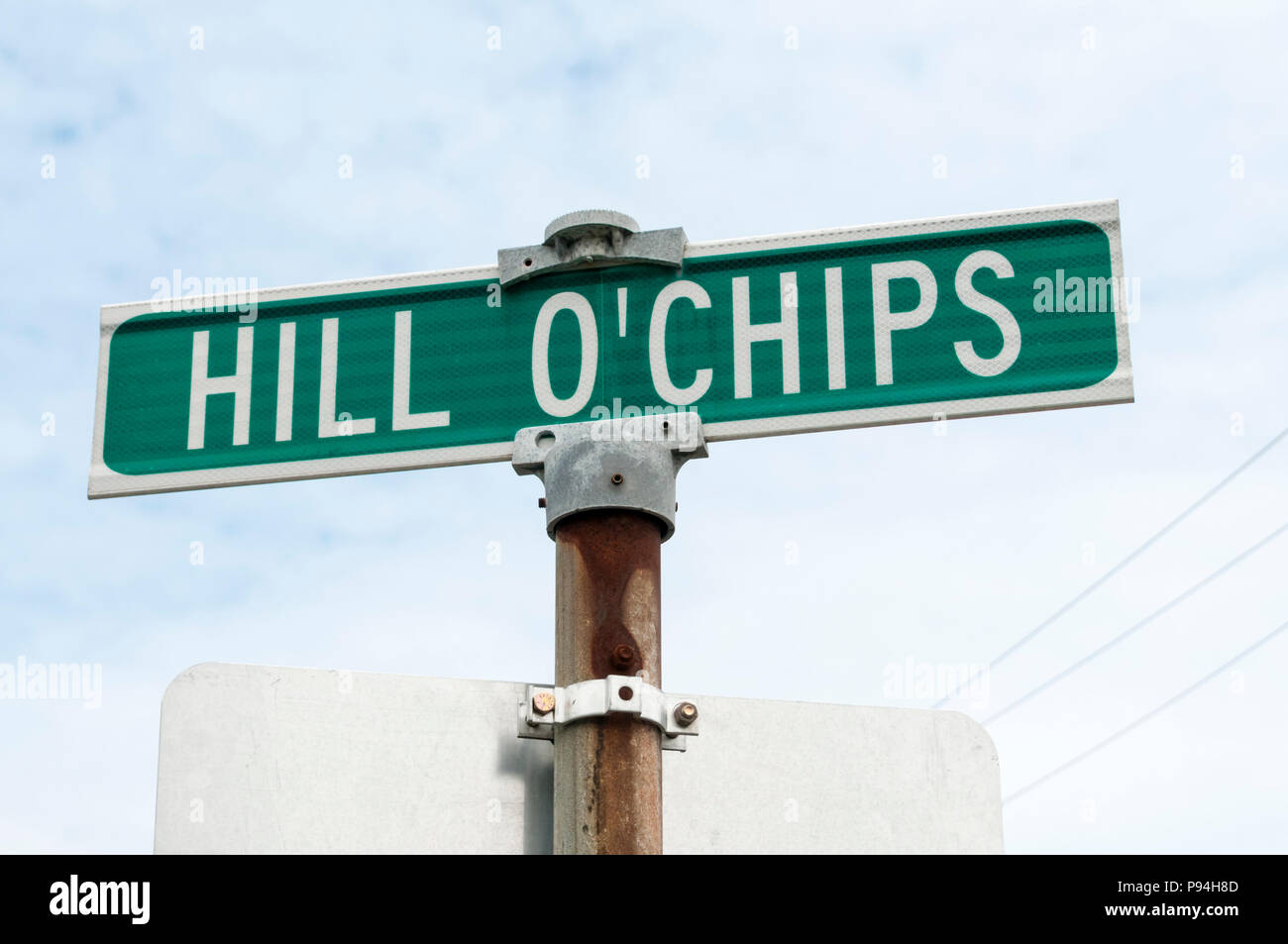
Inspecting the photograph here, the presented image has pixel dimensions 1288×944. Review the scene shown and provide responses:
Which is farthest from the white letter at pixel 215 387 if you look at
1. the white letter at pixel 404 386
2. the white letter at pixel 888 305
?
the white letter at pixel 888 305

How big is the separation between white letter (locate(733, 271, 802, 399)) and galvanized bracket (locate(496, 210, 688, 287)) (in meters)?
0.17

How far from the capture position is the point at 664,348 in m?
3.73

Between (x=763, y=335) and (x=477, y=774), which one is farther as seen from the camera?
(x=763, y=335)

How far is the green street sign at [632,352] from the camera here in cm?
367

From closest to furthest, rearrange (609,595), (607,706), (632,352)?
(607,706) < (609,595) < (632,352)

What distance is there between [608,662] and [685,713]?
0.55 ft

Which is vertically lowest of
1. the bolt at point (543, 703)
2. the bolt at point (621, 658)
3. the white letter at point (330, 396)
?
the bolt at point (543, 703)

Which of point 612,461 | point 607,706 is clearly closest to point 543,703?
point 607,706

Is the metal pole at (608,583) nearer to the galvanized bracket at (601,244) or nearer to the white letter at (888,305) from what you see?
the galvanized bracket at (601,244)

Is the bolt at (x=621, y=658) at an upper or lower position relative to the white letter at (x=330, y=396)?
lower

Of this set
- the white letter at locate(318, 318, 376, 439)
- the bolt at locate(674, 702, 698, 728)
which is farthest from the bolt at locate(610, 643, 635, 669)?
the white letter at locate(318, 318, 376, 439)

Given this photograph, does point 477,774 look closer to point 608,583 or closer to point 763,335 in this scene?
point 608,583
